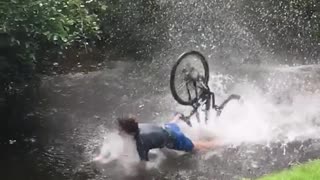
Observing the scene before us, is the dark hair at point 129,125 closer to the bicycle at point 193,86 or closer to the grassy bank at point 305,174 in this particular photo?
the bicycle at point 193,86

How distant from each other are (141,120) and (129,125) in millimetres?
2295

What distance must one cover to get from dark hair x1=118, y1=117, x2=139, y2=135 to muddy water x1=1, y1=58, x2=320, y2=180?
2.04ft

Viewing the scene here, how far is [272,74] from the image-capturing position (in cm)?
1241

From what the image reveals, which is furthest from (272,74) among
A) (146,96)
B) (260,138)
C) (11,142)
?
(11,142)

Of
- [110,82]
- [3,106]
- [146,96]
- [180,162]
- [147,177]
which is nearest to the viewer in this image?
[147,177]

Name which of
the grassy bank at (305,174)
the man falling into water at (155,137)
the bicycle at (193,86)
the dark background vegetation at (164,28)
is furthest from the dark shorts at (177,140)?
the dark background vegetation at (164,28)

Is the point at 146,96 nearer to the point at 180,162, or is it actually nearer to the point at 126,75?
the point at 126,75

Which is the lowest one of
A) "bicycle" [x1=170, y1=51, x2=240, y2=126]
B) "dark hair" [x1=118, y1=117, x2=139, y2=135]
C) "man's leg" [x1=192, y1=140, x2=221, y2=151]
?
"man's leg" [x1=192, y1=140, x2=221, y2=151]

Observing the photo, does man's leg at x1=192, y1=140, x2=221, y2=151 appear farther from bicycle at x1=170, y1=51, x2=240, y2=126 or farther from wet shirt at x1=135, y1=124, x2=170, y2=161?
wet shirt at x1=135, y1=124, x2=170, y2=161

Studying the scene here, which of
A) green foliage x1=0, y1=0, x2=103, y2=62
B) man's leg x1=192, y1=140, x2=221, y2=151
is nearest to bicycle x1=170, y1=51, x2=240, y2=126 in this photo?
man's leg x1=192, y1=140, x2=221, y2=151

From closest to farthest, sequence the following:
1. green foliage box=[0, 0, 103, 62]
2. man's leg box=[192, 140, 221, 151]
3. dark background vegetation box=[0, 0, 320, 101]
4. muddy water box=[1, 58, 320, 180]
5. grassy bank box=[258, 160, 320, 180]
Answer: grassy bank box=[258, 160, 320, 180]
green foliage box=[0, 0, 103, 62]
muddy water box=[1, 58, 320, 180]
man's leg box=[192, 140, 221, 151]
dark background vegetation box=[0, 0, 320, 101]

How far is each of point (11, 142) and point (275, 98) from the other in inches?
201

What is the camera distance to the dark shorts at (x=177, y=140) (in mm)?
7871

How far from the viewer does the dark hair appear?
7.26m
